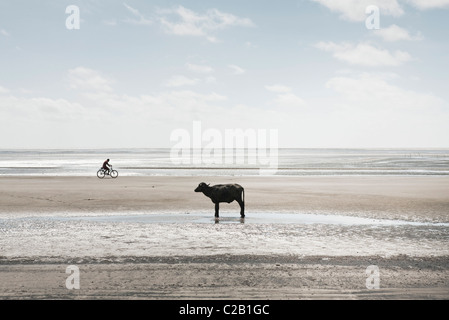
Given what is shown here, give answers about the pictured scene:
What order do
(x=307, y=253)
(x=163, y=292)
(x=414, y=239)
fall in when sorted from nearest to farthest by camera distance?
(x=163, y=292), (x=307, y=253), (x=414, y=239)

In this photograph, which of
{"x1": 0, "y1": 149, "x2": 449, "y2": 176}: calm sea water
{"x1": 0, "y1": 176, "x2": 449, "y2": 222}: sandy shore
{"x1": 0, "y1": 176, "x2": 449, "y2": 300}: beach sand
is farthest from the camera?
{"x1": 0, "y1": 149, "x2": 449, "y2": 176}: calm sea water

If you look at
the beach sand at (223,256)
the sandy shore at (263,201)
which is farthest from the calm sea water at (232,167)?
the beach sand at (223,256)

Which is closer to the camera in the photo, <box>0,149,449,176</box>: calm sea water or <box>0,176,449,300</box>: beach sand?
<box>0,176,449,300</box>: beach sand

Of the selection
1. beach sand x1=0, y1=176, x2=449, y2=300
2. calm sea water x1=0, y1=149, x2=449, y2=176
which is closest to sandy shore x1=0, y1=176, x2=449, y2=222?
beach sand x1=0, y1=176, x2=449, y2=300

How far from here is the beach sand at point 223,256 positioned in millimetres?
6934

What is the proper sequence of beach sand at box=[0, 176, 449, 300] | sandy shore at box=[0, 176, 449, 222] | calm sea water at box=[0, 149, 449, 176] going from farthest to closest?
calm sea water at box=[0, 149, 449, 176] → sandy shore at box=[0, 176, 449, 222] → beach sand at box=[0, 176, 449, 300]

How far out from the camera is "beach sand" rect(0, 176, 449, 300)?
6934 mm

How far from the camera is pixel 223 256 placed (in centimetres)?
943

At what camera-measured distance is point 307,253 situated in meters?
9.81

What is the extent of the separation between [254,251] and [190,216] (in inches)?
253

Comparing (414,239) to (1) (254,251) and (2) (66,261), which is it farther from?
(2) (66,261)

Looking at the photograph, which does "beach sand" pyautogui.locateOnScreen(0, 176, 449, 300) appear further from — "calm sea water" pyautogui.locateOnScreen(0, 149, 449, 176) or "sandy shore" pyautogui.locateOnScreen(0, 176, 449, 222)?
"calm sea water" pyautogui.locateOnScreen(0, 149, 449, 176)

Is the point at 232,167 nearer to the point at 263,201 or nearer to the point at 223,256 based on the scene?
the point at 263,201
